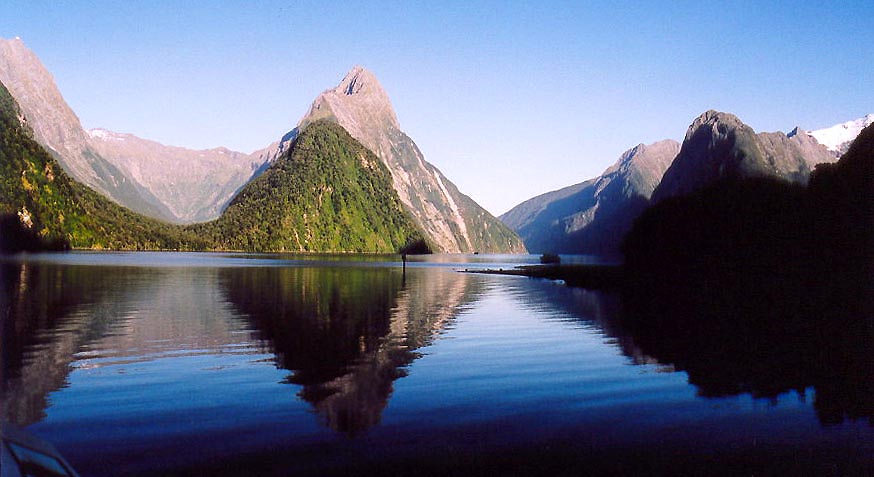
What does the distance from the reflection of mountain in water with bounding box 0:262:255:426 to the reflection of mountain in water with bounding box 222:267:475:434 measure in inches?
175

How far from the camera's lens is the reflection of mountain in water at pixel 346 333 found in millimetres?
28620

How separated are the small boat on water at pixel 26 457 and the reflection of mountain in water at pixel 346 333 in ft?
58.4

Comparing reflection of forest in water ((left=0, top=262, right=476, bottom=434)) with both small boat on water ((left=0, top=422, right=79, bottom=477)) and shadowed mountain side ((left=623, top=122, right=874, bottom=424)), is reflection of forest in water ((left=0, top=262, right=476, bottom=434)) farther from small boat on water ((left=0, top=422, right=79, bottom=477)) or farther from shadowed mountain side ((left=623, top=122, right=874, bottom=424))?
shadowed mountain side ((left=623, top=122, right=874, bottom=424))

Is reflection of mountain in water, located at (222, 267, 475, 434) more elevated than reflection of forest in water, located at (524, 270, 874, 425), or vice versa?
reflection of mountain in water, located at (222, 267, 475, 434)

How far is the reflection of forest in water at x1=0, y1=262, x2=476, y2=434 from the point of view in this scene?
96.8ft

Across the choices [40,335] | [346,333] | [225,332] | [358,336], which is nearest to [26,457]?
[358,336]

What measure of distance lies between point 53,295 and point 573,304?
66.0 m

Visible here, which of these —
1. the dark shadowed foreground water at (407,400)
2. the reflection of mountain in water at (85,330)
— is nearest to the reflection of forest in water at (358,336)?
the reflection of mountain in water at (85,330)

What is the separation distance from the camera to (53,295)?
244 feet

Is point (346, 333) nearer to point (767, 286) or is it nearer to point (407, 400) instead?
point (407, 400)

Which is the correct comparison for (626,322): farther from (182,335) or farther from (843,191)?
(843,191)

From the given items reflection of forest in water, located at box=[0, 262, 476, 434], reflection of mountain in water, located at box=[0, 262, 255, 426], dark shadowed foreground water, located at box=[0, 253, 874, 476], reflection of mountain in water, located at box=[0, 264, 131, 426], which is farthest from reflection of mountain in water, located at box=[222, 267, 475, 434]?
reflection of mountain in water, located at box=[0, 264, 131, 426]

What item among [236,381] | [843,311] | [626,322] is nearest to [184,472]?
[236,381]

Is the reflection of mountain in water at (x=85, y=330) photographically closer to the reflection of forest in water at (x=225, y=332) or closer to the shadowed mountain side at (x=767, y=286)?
the reflection of forest in water at (x=225, y=332)
